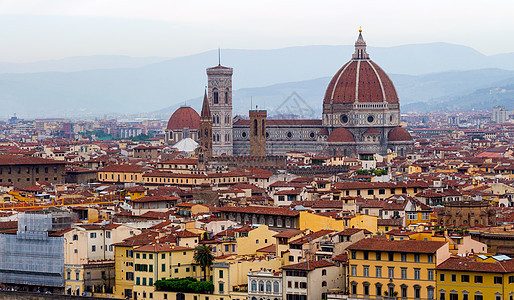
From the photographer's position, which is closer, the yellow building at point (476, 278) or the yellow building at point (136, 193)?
the yellow building at point (476, 278)

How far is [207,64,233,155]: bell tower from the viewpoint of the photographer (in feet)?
519

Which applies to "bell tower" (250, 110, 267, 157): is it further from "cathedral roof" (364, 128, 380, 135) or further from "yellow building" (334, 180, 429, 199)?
"yellow building" (334, 180, 429, 199)

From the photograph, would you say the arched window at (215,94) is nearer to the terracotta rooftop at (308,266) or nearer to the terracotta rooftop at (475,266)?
the terracotta rooftop at (308,266)

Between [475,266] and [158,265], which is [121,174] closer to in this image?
Result: [158,265]

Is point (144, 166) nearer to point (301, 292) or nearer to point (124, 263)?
point (124, 263)

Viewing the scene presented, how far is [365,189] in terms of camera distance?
7281cm

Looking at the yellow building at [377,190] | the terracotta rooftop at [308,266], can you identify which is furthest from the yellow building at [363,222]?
the yellow building at [377,190]

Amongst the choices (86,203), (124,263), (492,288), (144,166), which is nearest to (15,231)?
(124,263)

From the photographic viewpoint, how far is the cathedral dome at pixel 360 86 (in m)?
153

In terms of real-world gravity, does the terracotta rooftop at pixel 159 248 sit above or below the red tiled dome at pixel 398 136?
below

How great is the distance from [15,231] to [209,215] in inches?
365

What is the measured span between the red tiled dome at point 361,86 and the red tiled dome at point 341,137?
534cm

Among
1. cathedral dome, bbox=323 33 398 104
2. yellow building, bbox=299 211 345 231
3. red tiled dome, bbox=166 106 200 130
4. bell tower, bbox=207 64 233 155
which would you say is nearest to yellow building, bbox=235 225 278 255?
yellow building, bbox=299 211 345 231

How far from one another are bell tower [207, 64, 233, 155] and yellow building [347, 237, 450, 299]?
111 metres
